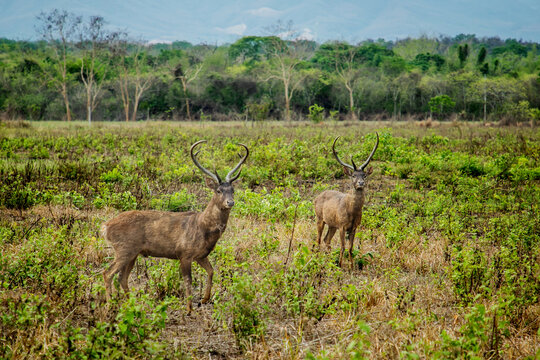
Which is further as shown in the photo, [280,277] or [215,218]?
[215,218]

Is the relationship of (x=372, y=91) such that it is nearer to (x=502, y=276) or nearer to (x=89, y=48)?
(x=89, y=48)

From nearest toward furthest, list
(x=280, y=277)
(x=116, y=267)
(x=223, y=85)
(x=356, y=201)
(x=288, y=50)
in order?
(x=280, y=277) → (x=116, y=267) → (x=356, y=201) → (x=288, y=50) → (x=223, y=85)

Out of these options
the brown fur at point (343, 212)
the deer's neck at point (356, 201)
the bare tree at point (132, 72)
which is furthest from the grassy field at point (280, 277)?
the bare tree at point (132, 72)

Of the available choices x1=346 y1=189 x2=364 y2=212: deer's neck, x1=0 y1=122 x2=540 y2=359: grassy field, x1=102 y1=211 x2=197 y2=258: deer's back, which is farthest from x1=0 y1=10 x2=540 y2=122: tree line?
x1=102 y1=211 x2=197 y2=258: deer's back

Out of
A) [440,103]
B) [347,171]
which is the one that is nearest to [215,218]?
[347,171]

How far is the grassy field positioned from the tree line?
1476 inches

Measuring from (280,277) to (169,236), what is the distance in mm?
1541

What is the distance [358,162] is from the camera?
15.1 meters

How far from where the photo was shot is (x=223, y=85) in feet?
193

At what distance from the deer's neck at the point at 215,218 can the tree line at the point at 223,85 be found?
42.8 m

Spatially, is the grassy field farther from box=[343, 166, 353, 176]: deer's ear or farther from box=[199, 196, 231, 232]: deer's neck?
box=[343, 166, 353, 176]: deer's ear

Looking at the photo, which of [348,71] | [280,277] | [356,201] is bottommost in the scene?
[280,277]

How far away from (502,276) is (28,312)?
19.3 feet

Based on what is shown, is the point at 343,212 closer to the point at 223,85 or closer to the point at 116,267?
the point at 116,267
